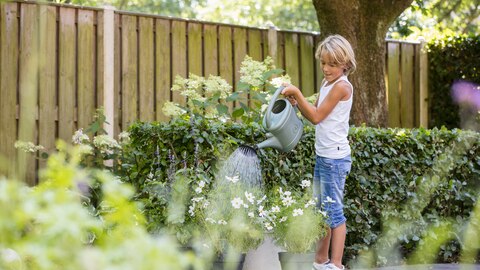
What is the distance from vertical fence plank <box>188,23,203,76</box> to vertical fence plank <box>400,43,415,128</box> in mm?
3015

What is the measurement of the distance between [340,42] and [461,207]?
8.45 ft

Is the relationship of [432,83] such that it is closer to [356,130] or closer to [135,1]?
[356,130]

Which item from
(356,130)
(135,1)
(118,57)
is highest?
(135,1)

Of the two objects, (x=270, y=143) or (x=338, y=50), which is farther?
(x=270, y=143)

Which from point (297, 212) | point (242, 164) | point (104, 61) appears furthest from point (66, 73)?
point (297, 212)

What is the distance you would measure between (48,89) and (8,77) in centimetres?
40

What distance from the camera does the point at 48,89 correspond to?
8008mm

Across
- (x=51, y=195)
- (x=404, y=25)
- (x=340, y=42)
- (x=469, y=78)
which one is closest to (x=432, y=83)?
(x=469, y=78)

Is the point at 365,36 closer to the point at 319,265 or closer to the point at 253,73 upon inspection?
the point at 253,73

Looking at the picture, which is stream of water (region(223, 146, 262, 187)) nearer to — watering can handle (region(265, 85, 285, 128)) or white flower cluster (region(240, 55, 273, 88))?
watering can handle (region(265, 85, 285, 128))

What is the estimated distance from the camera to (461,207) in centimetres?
665

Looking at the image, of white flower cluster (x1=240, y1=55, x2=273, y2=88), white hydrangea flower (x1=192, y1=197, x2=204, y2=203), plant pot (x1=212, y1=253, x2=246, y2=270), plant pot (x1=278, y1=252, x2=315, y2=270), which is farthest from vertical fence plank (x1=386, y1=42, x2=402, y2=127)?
plant pot (x1=212, y1=253, x2=246, y2=270)

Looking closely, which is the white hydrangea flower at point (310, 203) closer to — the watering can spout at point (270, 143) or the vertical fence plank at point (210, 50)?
the watering can spout at point (270, 143)

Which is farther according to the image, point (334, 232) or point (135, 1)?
point (135, 1)
